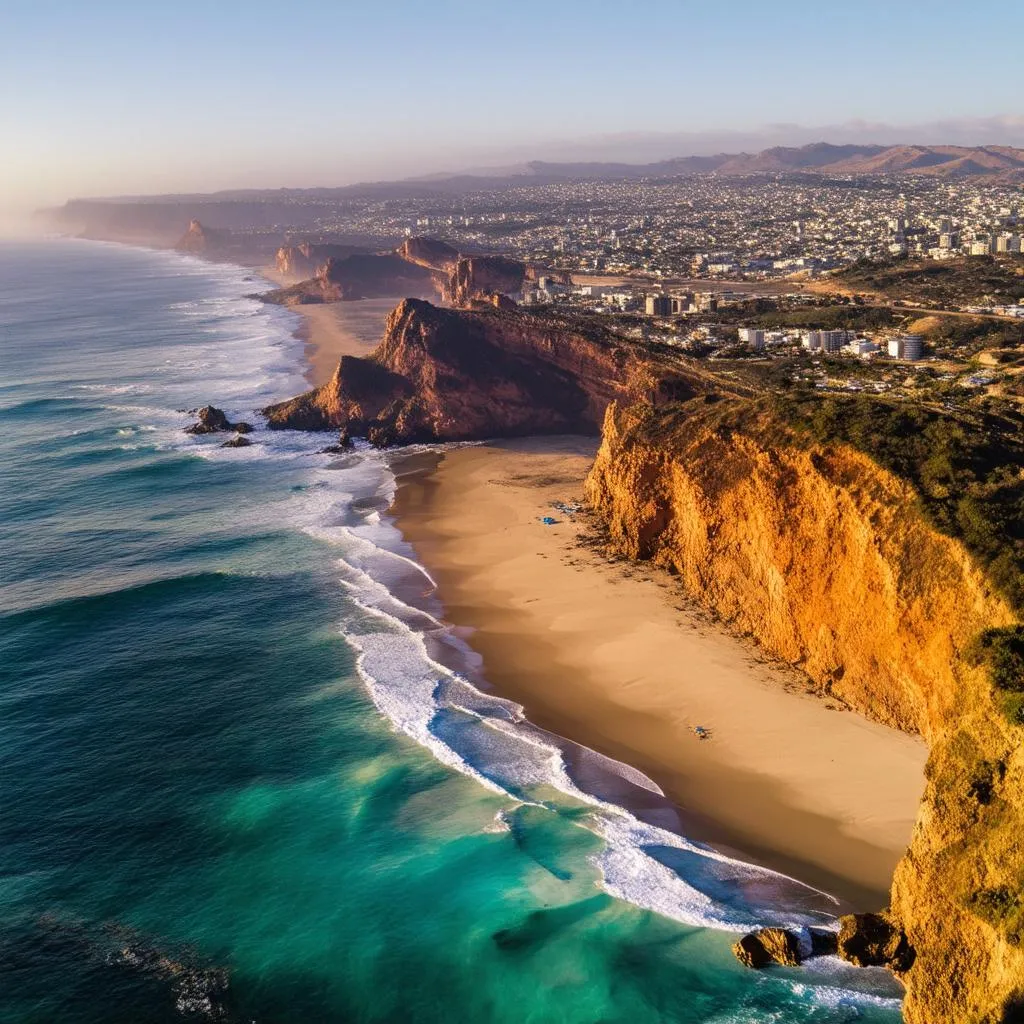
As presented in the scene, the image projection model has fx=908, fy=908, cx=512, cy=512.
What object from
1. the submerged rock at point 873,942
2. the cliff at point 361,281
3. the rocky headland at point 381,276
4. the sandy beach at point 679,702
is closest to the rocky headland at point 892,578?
the submerged rock at point 873,942

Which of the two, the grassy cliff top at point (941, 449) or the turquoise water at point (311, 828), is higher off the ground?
the grassy cliff top at point (941, 449)

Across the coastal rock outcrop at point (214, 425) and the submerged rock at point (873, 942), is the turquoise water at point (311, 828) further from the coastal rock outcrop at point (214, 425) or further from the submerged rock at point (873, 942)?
the coastal rock outcrop at point (214, 425)

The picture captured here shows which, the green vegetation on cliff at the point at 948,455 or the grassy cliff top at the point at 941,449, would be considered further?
the grassy cliff top at the point at 941,449

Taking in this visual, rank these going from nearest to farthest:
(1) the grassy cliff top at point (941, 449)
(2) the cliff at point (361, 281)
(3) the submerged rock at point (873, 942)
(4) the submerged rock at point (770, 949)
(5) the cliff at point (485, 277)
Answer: (3) the submerged rock at point (873, 942), (4) the submerged rock at point (770, 949), (1) the grassy cliff top at point (941, 449), (5) the cliff at point (485, 277), (2) the cliff at point (361, 281)

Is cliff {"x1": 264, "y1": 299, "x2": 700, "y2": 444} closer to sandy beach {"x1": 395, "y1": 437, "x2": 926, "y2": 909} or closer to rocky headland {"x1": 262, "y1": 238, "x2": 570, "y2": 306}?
sandy beach {"x1": 395, "y1": 437, "x2": 926, "y2": 909}

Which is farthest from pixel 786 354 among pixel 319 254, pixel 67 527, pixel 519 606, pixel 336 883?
pixel 319 254

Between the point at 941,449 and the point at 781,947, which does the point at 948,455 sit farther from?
the point at 781,947

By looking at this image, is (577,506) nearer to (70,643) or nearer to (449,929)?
(70,643)
